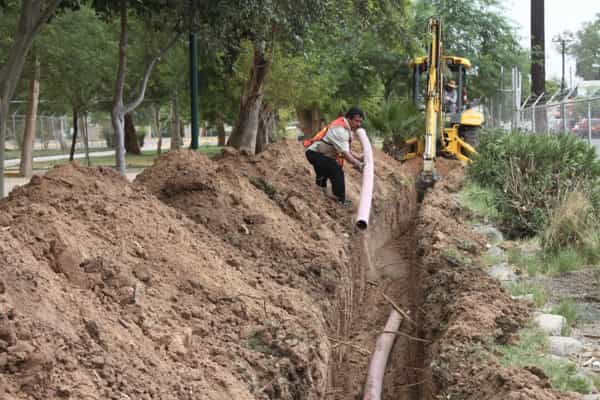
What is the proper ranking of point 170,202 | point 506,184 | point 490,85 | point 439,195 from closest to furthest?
1. point 170,202
2. point 506,184
3. point 439,195
4. point 490,85

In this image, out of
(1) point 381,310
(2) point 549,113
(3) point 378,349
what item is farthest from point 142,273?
(2) point 549,113

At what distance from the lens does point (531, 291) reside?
713 centimetres

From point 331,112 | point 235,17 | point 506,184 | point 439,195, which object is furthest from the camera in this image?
point 331,112

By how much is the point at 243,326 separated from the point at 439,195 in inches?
352

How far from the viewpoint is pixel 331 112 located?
32.7 meters

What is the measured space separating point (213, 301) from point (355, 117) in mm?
6088

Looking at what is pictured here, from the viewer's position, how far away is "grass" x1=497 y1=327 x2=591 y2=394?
15.7 ft

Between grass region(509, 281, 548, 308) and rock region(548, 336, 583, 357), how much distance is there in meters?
1.05

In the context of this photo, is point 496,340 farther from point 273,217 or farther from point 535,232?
point 535,232

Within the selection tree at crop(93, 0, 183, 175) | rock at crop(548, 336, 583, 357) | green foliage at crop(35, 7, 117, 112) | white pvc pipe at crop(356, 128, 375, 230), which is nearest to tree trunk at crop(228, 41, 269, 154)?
green foliage at crop(35, 7, 117, 112)

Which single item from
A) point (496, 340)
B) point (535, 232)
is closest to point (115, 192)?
point (496, 340)

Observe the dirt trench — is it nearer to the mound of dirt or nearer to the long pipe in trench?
the mound of dirt

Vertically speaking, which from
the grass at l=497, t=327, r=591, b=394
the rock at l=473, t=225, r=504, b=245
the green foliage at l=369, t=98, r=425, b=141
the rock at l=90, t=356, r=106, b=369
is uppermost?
the green foliage at l=369, t=98, r=425, b=141

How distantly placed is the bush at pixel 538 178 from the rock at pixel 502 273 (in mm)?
2303
